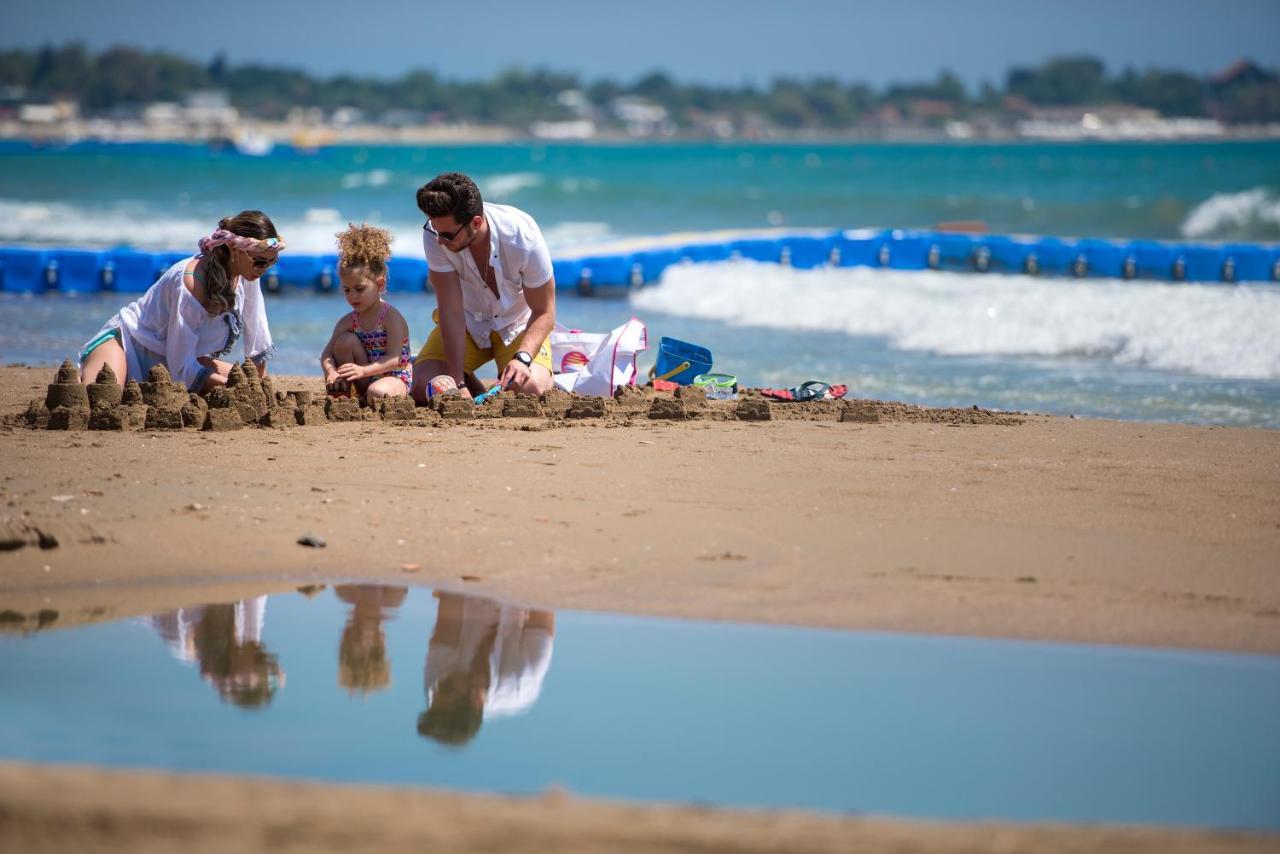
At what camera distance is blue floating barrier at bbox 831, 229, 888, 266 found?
20312mm

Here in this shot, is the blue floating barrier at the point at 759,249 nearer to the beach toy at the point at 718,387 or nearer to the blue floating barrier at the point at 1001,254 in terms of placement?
the blue floating barrier at the point at 1001,254

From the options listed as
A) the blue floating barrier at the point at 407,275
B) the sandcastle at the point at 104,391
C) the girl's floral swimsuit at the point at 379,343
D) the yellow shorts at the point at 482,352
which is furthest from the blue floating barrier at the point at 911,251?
the sandcastle at the point at 104,391

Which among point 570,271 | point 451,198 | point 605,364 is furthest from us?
point 570,271

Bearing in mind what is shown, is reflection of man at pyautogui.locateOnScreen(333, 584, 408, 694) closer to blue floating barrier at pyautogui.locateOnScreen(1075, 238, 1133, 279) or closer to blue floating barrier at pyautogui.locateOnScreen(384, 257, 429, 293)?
blue floating barrier at pyautogui.locateOnScreen(384, 257, 429, 293)

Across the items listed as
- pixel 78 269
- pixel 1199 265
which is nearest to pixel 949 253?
pixel 1199 265

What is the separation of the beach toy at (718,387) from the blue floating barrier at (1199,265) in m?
11.9

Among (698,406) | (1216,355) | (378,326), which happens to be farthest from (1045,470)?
(1216,355)

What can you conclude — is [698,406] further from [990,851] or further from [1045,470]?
[990,851]

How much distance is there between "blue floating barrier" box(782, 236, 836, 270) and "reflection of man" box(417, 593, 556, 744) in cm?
1550

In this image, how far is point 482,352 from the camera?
27.0ft

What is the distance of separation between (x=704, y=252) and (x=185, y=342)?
38.6 feet

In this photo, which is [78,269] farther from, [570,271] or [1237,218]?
[1237,218]

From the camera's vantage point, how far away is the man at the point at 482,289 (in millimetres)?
7398

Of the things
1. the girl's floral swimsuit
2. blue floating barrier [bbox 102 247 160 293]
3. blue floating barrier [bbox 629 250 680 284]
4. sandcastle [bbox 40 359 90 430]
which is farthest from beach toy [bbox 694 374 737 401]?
blue floating barrier [bbox 102 247 160 293]
